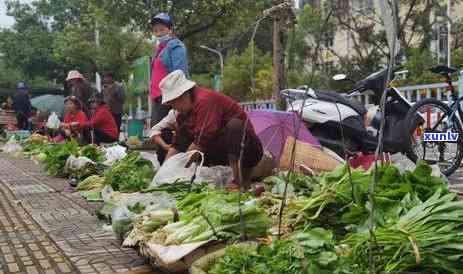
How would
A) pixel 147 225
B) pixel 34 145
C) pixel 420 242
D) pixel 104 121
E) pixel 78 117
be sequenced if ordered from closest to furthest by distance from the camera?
pixel 420 242 < pixel 147 225 < pixel 104 121 < pixel 78 117 < pixel 34 145

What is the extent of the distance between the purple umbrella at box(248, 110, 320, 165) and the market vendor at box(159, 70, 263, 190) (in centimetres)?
82

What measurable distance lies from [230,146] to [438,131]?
2714 millimetres

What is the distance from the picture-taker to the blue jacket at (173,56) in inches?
234

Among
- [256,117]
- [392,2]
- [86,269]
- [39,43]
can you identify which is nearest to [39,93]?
[39,43]

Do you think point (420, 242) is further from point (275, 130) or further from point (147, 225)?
point (275, 130)

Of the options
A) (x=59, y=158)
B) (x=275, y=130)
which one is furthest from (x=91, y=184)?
(x=275, y=130)

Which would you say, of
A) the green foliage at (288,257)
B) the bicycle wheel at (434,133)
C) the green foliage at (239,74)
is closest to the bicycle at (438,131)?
the bicycle wheel at (434,133)

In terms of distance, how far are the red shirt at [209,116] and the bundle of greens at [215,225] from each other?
1.28m

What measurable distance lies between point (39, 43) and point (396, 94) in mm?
32015

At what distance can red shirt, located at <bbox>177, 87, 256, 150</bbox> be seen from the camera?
425cm

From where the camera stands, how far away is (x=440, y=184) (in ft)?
9.78

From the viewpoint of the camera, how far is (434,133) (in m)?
5.91

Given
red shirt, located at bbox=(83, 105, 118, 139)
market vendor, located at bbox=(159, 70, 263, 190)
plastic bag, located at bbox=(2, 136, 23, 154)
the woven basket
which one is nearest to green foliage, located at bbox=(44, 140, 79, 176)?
red shirt, located at bbox=(83, 105, 118, 139)

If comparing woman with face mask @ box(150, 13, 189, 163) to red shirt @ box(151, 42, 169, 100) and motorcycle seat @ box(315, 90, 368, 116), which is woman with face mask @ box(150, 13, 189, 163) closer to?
red shirt @ box(151, 42, 169, 100)
